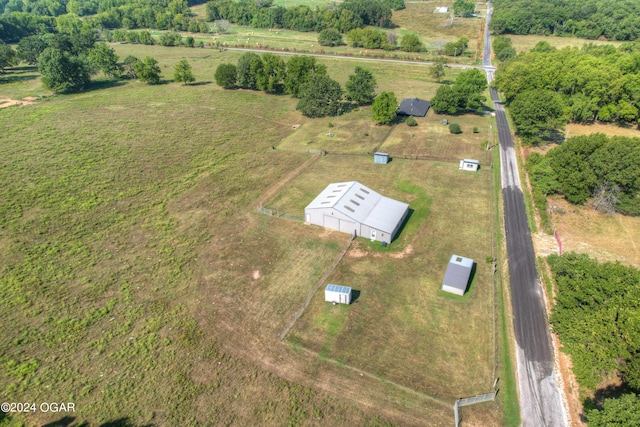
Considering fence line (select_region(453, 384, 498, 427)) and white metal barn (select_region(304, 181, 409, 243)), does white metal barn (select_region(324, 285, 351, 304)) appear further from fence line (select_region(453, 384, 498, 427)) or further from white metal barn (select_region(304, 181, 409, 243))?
fence line (select_region(453, 384, 498, 427))

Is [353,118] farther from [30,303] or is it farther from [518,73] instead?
[30,303]

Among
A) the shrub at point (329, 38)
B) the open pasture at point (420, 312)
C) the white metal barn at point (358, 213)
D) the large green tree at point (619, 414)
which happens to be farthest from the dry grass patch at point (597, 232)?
the shrub at point (329, 38)

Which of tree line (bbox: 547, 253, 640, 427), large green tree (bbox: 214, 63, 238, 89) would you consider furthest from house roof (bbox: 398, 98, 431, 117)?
tree line (bbox: 547, 253, 640, 427)

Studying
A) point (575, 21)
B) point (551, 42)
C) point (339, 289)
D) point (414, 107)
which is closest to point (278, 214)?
point (339, 289)

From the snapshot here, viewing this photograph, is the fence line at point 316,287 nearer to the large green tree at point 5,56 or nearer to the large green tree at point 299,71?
the large green tree at point 299,71

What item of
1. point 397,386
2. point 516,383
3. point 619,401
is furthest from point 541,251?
point 397,386
